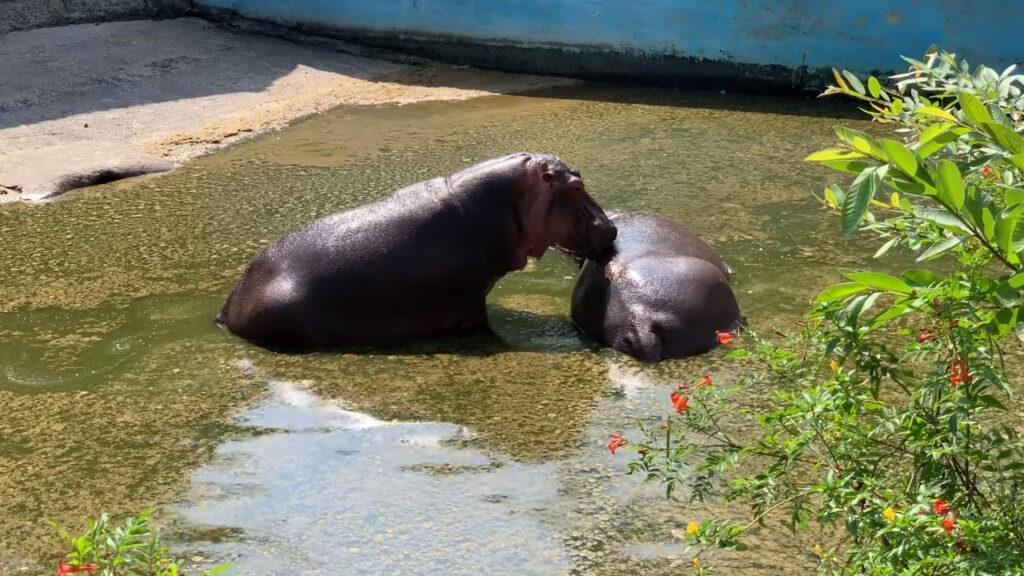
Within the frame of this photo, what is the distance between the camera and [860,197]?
80.0 inches

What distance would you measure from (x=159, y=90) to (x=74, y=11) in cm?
216

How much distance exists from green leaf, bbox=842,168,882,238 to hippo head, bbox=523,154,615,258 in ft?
11.0

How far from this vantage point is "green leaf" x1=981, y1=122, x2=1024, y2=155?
217 cm

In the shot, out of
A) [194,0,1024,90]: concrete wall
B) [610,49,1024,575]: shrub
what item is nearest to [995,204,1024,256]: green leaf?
[610,49,1024,575]: shrub

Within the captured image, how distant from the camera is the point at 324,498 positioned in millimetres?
3715

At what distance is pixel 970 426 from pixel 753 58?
797cm

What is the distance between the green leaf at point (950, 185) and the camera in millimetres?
2064

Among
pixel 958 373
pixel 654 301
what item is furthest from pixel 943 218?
pixel 654 301

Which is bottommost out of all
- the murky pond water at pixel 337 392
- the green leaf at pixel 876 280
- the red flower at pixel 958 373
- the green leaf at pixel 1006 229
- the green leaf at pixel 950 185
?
the murky pond water at pixel 337 392

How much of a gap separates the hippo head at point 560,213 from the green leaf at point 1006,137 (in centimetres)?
321

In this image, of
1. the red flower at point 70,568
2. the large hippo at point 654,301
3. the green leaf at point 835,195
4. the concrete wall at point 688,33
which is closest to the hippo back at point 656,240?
the large hippo at point 654,301

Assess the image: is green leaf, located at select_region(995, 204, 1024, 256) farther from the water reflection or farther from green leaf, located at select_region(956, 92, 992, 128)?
the water reflection

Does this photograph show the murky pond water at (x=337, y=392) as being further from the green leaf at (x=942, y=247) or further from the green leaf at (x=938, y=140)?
the green leaf at (x=938, y=140)

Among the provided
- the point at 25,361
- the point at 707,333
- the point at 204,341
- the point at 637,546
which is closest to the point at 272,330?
the point at 204,341
